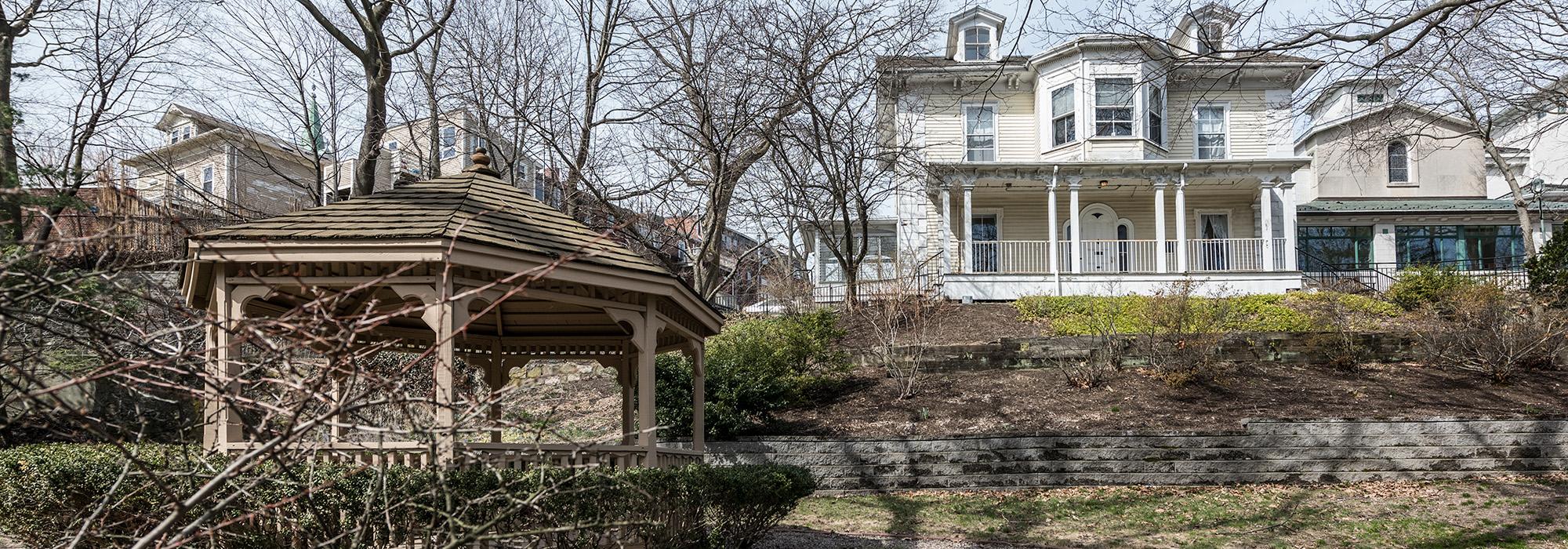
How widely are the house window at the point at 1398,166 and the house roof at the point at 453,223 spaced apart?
112 feet

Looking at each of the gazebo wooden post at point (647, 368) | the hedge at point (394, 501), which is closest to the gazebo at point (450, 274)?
the gazebo wooden post at point (647, 368)

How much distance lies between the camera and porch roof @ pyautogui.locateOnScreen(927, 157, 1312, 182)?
25328mm

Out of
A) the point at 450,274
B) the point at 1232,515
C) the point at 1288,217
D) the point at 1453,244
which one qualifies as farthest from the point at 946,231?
the point at 1453,244

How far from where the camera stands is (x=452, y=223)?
27.6 ft

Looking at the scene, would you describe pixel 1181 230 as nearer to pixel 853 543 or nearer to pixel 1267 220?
pixel 1267 220

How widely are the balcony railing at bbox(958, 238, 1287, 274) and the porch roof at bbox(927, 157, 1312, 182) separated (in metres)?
1.64

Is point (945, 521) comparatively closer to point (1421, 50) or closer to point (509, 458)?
point (509, 458)

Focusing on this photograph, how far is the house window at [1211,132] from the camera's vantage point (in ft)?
→ 92.1

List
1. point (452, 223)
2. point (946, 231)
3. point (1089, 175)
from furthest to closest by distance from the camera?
point (1089, 175), point (946, 231), point (452, 223)

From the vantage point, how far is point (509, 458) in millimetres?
9242

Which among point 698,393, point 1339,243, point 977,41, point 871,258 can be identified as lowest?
point 698,393

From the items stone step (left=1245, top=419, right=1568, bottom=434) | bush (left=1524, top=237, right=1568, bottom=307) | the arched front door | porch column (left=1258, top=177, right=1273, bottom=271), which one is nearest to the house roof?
stone step (left=1245, top=419, right=1568, bottom=434)

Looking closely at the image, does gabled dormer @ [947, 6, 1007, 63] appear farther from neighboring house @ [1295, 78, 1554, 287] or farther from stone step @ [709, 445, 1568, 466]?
stone step @ [709, 445, 1568, 466]

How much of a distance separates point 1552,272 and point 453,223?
71.2 feet
